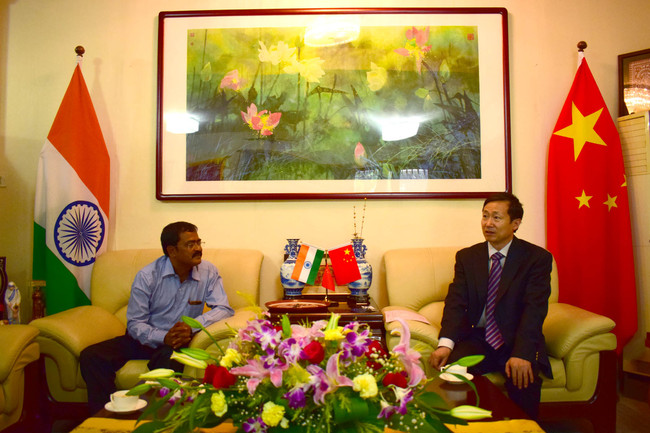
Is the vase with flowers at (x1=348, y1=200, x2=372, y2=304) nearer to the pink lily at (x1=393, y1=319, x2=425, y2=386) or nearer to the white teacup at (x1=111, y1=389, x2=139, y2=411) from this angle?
the white teacup at (x1=111, y1=389, x2=139, y2=411)

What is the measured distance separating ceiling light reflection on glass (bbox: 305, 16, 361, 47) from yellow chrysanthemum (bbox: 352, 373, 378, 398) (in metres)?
2.81

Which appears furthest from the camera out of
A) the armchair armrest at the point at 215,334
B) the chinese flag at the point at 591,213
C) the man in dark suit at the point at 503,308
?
the chinese flag at the point at 591,213

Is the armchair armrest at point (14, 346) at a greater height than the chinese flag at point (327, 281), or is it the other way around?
the chinese flag at point (327, 281)

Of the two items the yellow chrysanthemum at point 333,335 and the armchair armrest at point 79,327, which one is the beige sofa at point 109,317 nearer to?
the armchair armrest at point 79,327

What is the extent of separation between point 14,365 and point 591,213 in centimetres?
334

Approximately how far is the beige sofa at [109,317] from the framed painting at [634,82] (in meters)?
2.67

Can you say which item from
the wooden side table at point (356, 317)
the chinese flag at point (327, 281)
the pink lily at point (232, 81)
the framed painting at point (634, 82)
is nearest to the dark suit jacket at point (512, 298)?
the wooden side table at point (356, 317)

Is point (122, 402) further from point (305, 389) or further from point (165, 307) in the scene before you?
point (165, 307)

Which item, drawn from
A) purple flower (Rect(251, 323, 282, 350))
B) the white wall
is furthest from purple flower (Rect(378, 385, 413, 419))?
the white wall

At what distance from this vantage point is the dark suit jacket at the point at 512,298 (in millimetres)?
2406

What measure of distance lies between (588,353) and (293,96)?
2.33 m

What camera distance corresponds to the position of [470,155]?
3.51 metres

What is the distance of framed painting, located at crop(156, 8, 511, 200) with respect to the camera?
11.5 feet

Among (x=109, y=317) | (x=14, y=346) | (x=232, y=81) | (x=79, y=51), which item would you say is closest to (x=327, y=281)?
(x=109, y=317)
